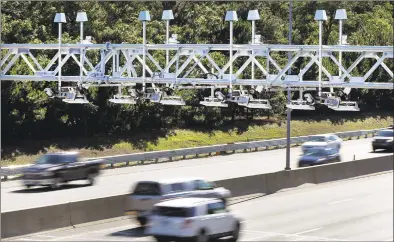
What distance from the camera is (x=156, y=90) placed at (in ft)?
95.7

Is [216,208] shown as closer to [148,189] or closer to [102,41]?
Answer: [148,189]

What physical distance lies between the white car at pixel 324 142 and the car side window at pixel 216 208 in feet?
33.5

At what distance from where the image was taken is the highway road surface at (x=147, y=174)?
31953 mm

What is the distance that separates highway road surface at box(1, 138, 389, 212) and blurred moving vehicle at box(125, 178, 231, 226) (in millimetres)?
4530

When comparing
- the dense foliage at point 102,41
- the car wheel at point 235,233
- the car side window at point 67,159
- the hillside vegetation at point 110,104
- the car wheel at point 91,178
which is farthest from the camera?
the dense foliage at point 102,41

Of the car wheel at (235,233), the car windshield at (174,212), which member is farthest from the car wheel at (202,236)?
the car wheel at (235,233)

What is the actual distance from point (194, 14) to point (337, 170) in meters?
29.3

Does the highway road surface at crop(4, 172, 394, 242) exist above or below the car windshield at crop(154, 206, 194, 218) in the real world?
below

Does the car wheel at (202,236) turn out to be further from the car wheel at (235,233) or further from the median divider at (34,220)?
the median divider at (34,220)

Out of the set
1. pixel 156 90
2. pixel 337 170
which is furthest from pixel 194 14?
pixel 337 170

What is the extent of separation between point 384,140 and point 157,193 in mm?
14670

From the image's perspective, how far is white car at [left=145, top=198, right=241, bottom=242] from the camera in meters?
20.8

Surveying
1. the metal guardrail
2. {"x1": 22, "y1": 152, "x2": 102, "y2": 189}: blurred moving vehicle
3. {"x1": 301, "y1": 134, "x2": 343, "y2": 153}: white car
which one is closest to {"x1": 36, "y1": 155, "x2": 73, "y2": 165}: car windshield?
{"x1": 22, "y1": 152, "x2": 102, "y2": 189}: blurred moving vehicle

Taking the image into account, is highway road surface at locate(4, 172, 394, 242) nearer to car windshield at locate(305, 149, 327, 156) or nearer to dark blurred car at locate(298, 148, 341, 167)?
dark blurred car at locate(298, 148, 341, 167)
